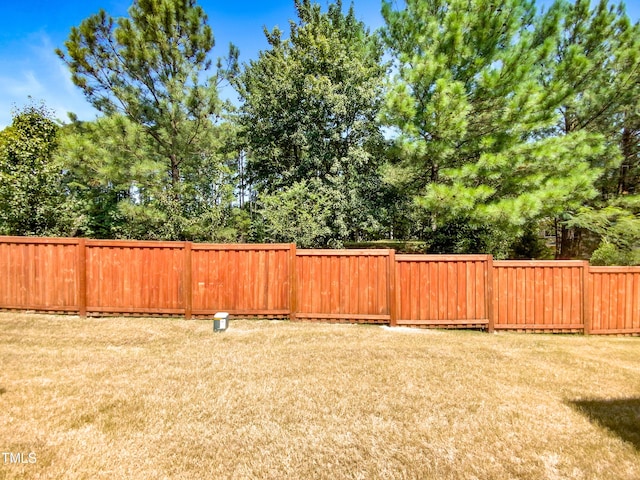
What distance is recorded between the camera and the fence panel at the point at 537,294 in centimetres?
620

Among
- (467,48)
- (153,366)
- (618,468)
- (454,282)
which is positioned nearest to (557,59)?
(467,48)

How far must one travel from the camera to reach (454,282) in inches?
244

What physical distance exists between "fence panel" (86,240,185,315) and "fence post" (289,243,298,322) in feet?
7.03

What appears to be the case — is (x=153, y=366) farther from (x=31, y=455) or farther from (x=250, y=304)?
(x=250, y=304)

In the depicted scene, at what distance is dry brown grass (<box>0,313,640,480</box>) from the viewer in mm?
2291

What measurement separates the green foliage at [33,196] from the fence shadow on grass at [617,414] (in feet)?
39.9

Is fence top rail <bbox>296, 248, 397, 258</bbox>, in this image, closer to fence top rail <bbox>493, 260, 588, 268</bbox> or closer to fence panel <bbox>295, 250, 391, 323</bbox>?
fence panel <bbox>295, 250, 391, 323</bbox>

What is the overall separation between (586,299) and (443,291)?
2.88 meters

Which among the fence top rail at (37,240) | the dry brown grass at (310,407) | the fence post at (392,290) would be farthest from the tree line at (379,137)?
the dry brown grass at (310,407)

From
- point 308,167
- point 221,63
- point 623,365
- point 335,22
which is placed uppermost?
point 335,22

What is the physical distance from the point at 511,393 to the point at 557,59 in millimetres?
12674

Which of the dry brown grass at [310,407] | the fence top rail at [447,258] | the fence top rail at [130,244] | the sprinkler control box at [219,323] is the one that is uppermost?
the fence top rail at [130,244]

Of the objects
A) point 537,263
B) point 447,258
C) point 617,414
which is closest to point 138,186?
point 447,258

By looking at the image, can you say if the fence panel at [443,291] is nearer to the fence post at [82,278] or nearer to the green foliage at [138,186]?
the fence post at [82,278]
